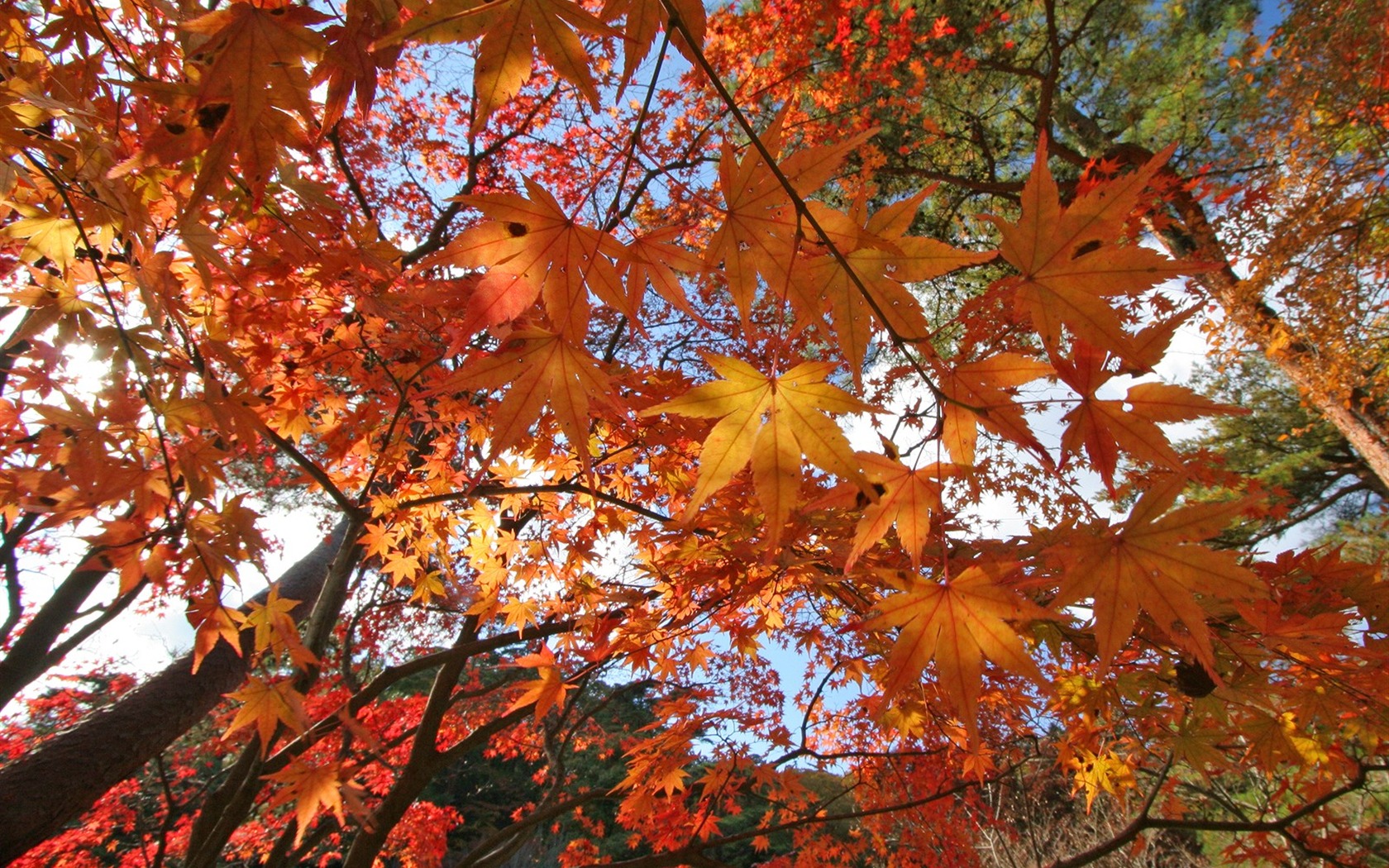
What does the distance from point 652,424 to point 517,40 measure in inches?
65.7

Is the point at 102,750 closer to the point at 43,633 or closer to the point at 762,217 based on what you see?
the point at 43,633

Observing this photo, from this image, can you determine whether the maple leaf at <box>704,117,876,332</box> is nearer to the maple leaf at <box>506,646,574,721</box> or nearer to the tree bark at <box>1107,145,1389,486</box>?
the maple leaf at <box>506,646,574,721</box>

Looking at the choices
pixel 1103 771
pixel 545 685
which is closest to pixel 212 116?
pixel 545 685

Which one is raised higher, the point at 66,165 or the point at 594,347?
the point at 594,347

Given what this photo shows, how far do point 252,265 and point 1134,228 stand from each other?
4447 millimetres

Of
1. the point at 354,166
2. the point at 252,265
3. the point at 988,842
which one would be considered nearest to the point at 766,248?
the point at 252,265

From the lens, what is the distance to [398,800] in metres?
3.06

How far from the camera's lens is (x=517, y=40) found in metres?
0.69

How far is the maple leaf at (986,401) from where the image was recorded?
30.6 inches

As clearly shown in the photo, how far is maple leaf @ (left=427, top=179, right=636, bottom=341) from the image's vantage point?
76 cm

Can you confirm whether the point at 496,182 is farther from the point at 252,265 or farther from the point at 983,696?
the point at 983,696

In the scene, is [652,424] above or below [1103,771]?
above

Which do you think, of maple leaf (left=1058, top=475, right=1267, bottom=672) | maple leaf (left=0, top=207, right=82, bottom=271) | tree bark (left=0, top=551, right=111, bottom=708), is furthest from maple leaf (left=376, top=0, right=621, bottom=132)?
tree bark (left=0, top=551, right=111, bottom=708)

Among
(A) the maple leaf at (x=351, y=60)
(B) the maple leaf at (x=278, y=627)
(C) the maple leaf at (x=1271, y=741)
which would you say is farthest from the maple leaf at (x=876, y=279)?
(C) the maple leaf at (x=1271, y=741)
